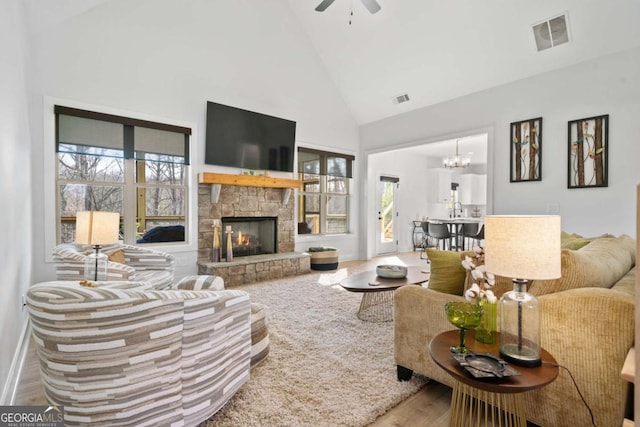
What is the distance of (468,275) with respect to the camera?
183cm

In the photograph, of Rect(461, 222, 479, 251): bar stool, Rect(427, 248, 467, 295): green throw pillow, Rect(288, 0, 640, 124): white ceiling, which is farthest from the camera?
Rect(461, 222, 479, 251): bar stool

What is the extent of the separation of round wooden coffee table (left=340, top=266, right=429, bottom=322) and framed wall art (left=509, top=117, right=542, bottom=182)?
2319 mm

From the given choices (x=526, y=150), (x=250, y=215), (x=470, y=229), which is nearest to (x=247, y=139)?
(x=250, y=215)

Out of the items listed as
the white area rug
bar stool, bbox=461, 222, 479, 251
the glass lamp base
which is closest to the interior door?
bar stool, bbox=461, 222, 479, 251

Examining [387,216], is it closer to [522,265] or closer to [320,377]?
[320,377]

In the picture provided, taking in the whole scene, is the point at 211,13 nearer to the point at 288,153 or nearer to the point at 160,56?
the point at 160,56

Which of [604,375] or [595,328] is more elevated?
[595,328]

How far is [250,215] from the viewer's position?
17.2ft

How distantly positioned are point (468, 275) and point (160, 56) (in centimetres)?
463

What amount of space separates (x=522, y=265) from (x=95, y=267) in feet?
9.54

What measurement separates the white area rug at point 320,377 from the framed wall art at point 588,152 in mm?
3220

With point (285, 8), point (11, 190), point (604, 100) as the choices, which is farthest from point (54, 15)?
point (604, 100)

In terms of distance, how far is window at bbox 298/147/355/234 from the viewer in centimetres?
621

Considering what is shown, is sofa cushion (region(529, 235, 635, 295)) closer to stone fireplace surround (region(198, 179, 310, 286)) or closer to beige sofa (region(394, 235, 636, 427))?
beige sofa (region(394, 235, 636, 427))
